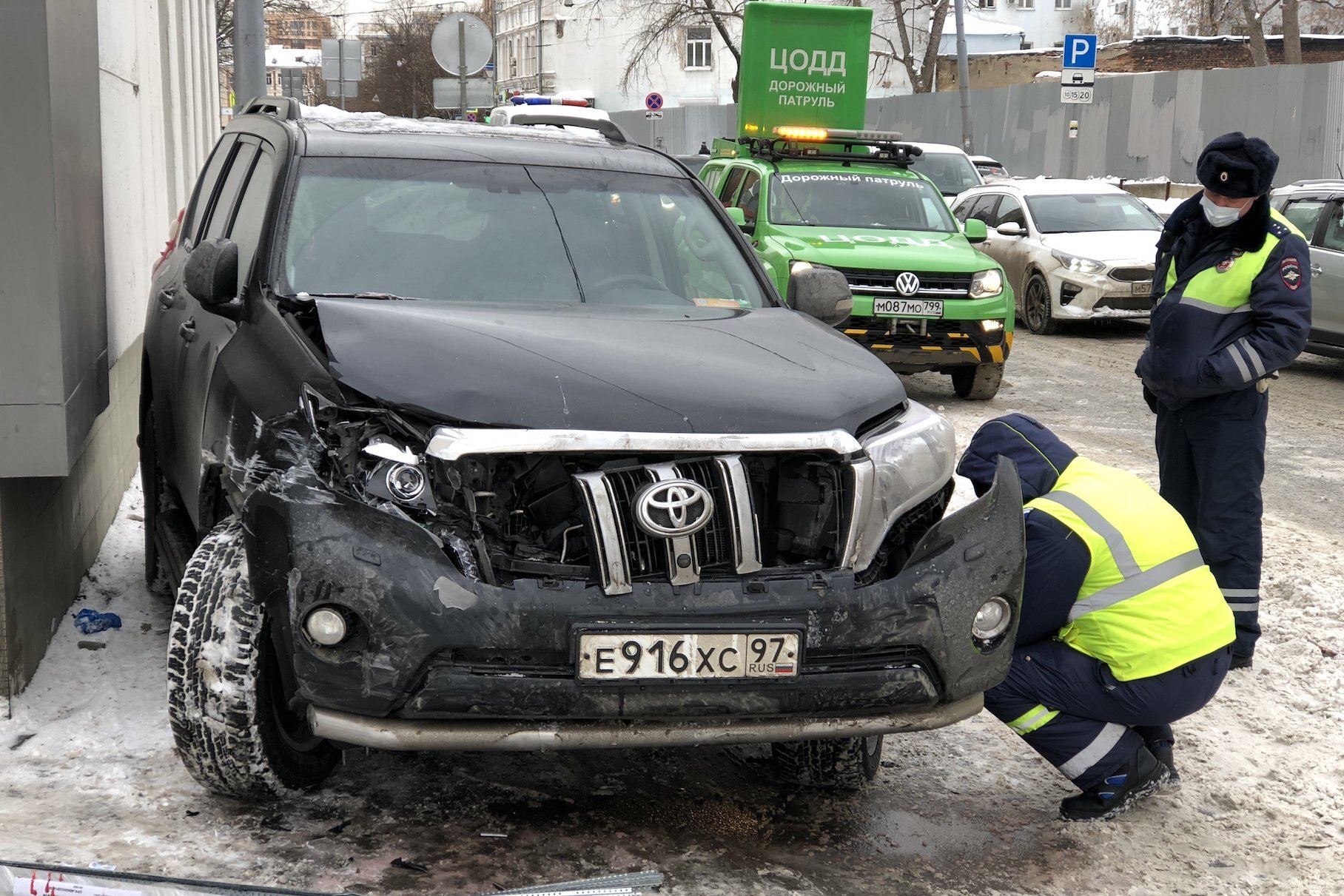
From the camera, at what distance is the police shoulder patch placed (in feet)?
16.8

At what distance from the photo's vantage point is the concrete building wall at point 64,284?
4062 millimetres

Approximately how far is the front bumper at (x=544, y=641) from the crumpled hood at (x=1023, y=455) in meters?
0.61

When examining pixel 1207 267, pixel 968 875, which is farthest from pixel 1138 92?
pixel 968 875

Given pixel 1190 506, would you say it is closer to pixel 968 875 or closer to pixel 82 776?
pixel 968 875

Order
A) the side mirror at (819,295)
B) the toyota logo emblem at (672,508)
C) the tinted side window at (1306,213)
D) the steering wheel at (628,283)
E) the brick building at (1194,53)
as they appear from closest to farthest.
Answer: the toyota logo emblem at (672,508) < the steering wheel at (628,283) < the side mirror at (819,295) < the tinted side window at (1306,213) < the brick building at (1194,53)

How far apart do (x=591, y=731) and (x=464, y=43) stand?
14537mm

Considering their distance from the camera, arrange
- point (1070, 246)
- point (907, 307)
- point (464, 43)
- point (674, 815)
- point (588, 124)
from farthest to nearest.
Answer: point (464, 43)
point (1070, 246)
point (907, 307)
point (588, 124)
point (674, 815)

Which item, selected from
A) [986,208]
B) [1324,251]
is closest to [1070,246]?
[986,208]

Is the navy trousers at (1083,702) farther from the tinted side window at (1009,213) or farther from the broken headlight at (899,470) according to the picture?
the tinted side window at (1009,213)

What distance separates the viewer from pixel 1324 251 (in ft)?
40.6

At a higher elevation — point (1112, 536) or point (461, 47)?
point (461, 47)

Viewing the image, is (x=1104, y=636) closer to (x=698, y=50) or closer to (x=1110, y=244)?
(x=1110, y=244)

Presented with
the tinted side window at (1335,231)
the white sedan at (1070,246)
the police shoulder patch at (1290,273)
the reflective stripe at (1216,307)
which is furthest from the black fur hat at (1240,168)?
the white sedan at (1070,246)

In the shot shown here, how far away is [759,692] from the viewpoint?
3.31 metres
